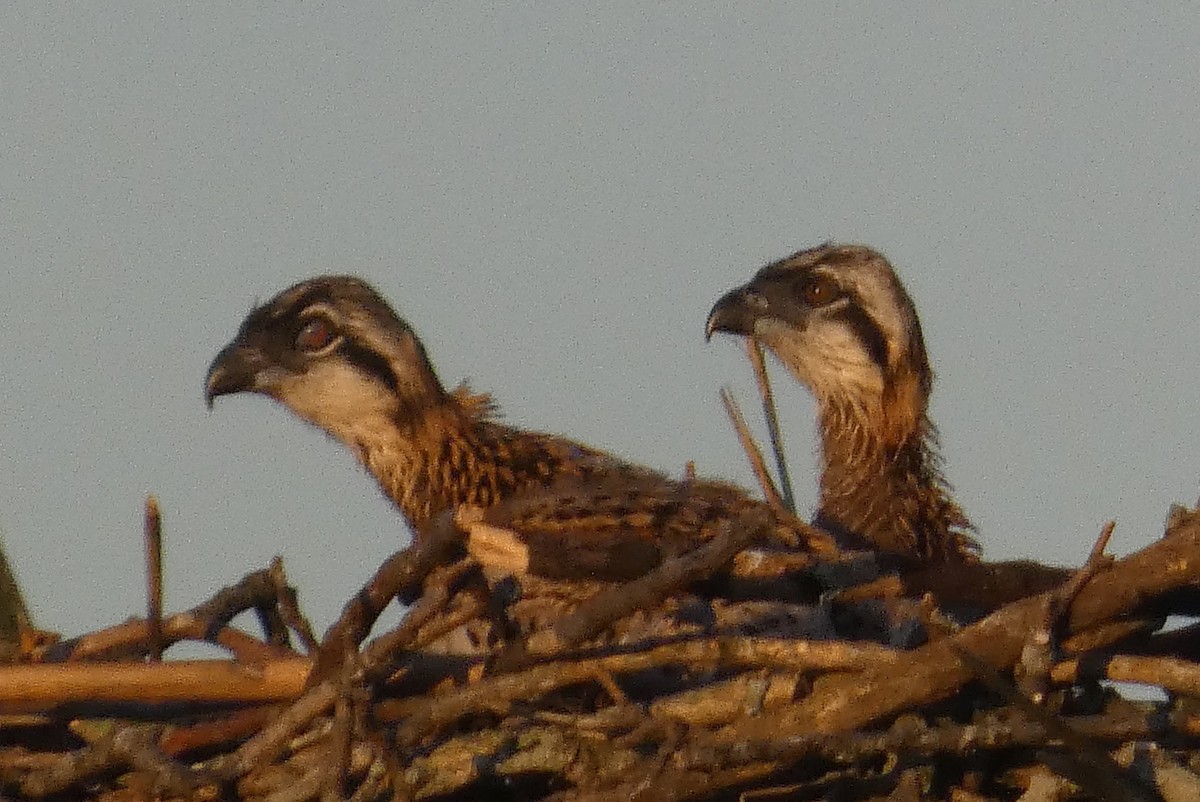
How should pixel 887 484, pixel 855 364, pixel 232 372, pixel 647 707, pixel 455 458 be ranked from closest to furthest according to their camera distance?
pixel 647 707, pixel 455 458, pixel 232 372, pixel 887 484, pixel 855 364

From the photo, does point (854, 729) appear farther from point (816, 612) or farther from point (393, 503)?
point (393, 503)

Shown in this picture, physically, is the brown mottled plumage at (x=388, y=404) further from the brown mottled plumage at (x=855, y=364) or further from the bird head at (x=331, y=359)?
the brown mottled plumage at (x=855, y=364)

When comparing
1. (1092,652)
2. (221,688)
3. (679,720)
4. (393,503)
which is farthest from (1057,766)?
(393,503)

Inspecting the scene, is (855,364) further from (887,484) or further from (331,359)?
(331,359)

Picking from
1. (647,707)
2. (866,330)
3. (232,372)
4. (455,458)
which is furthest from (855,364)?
(647,707)

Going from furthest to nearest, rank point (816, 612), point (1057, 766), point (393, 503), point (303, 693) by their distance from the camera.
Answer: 1. point (393, 503)
2. point (816, 612)
3. point (303, 693)
4. point (1057, 766)

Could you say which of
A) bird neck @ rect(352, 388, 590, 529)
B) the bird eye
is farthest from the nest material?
the bird eye
